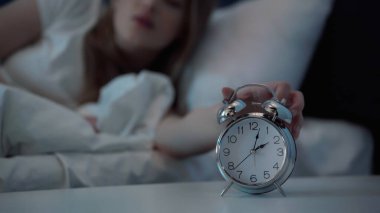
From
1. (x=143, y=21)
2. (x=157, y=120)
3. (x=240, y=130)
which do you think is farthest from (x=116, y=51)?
(x=240, y=130)

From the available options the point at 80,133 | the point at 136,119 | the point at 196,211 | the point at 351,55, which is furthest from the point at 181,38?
the point at 196,211

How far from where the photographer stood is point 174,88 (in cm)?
137

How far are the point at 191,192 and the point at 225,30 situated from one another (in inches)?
29.1

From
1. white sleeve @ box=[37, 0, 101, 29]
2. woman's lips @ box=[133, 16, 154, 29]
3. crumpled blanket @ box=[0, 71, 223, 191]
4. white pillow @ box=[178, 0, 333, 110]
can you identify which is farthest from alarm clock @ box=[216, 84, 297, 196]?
white sleeve @ box=[37, 0, 101, 29]

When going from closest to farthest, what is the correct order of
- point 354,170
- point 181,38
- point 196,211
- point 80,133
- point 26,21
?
point 196,211, point 80,133, point 354,170, point 26,21, point 181,38

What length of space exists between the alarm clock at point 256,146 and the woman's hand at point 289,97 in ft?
0.04

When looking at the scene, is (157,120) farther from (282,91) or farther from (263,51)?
(282,91)

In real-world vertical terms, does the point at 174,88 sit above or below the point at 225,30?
below

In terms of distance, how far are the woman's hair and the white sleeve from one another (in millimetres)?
53

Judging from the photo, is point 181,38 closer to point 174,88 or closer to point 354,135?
point 174,88

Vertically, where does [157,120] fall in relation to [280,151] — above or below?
below

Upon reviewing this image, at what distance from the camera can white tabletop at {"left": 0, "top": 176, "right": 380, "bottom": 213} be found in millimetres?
595

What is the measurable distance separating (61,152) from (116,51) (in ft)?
2.01

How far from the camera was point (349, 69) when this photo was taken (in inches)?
45.8
